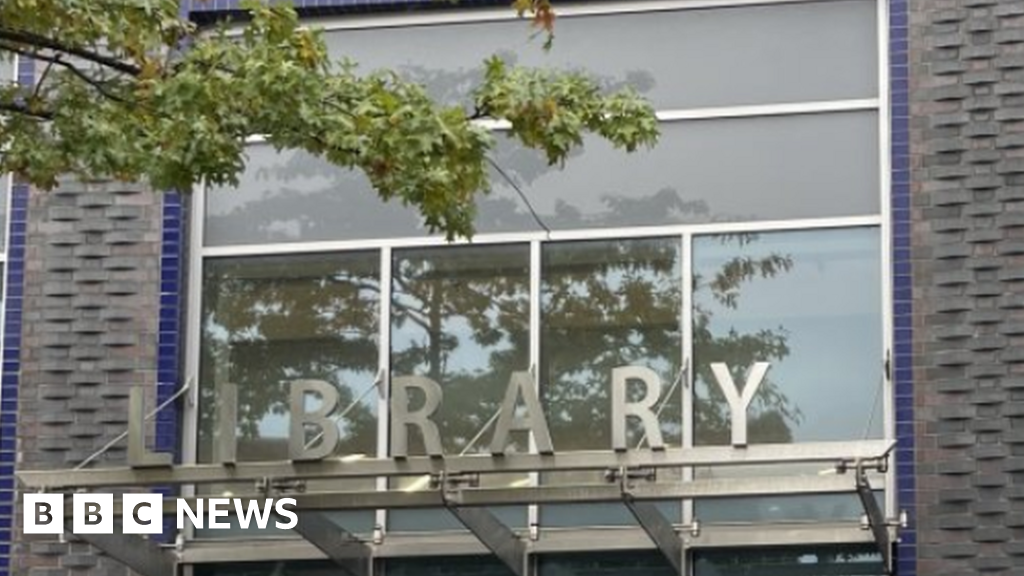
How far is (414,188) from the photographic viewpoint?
42.4 ft

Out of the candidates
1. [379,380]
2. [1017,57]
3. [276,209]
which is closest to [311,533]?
[379,380]

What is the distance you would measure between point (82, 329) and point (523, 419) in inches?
146

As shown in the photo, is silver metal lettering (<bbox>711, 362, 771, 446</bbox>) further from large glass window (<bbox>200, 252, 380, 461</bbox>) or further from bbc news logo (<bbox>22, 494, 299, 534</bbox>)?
large glass window (<bbox>200, 252, 380, 461</bbox>)

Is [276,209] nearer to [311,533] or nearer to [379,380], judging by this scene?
[379,380]

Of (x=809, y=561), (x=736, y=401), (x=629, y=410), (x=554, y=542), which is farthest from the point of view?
(x=554, y=542)

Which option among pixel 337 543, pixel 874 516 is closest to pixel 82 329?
pixel 337 543

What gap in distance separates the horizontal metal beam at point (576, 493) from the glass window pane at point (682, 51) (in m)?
3.02

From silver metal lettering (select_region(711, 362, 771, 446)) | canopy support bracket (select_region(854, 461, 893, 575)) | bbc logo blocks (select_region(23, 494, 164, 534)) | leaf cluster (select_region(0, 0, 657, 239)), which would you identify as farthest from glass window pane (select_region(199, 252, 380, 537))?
leaf cluster (select_region(0, 0, 657, 239))

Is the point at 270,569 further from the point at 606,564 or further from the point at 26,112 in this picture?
the point at 26,112

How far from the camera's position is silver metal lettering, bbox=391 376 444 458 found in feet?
48.7

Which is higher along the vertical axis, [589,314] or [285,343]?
[589,314]

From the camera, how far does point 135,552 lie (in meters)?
16.2

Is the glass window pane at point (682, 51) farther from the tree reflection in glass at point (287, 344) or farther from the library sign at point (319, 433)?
the library sign at point (319, 433)

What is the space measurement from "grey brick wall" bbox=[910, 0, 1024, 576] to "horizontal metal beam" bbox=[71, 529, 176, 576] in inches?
185
